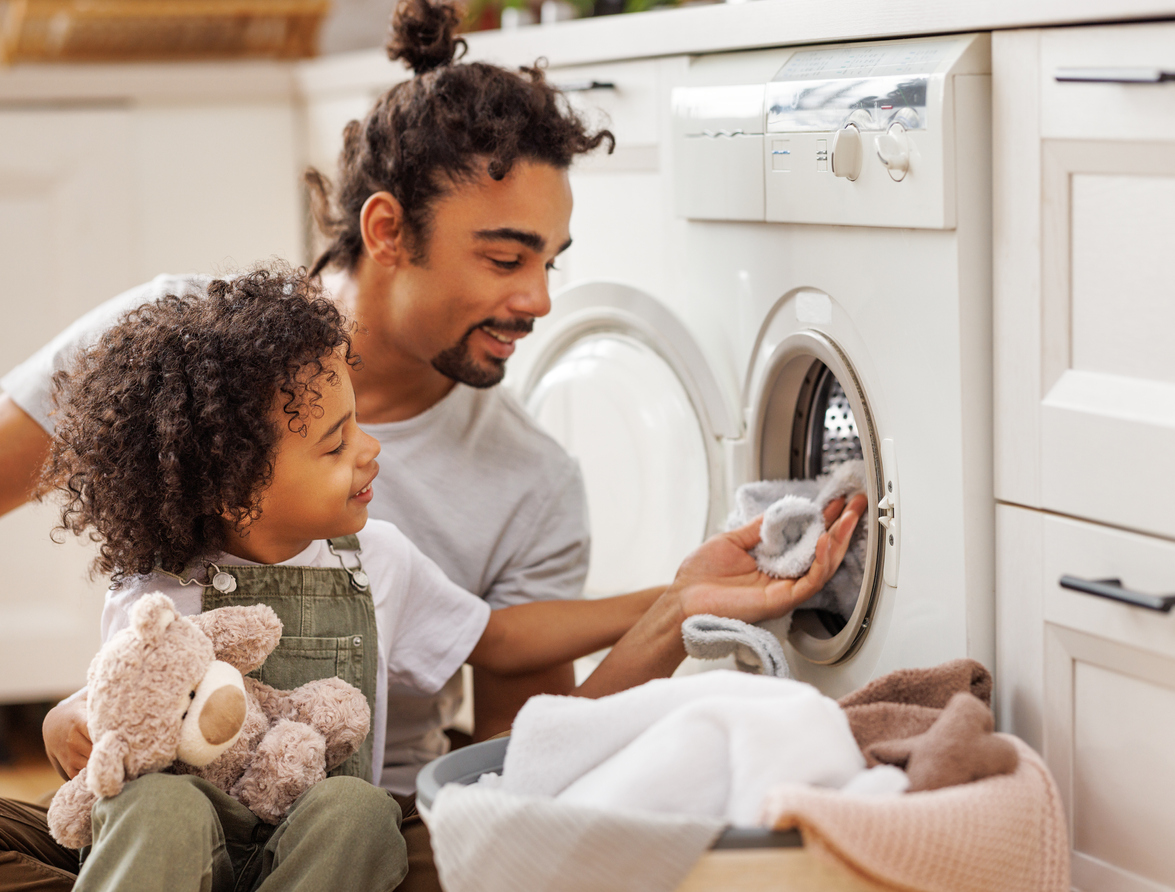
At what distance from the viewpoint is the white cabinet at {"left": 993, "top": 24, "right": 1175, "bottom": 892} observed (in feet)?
2.91

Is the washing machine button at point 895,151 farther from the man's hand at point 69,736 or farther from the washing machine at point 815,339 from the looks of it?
the man's hand at point 69,736

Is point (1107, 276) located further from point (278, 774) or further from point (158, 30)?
point (158, 30)

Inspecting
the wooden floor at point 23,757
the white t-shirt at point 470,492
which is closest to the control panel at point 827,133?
the white t-shirt at point 470,492

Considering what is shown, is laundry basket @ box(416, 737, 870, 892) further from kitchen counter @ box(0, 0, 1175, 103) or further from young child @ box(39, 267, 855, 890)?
kitchen counter @ box(0, 0, 1175, 103)

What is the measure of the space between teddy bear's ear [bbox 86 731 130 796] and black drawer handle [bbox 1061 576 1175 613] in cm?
69

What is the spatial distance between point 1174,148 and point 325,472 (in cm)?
69

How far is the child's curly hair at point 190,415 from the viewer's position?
3.50 ft

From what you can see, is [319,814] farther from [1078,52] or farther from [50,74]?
[50,74]

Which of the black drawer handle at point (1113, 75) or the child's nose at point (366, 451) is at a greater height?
the black drawer handle at point (1113, 75)

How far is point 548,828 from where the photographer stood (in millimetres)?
802

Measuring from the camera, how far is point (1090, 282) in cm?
94

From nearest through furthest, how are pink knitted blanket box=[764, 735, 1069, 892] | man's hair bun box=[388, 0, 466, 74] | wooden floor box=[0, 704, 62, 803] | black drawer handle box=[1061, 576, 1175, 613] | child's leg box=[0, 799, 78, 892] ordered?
pink knitted blanket box=[764, 735, 1069, 892], black drawer handle box=[1061, 576, 1175, 613], child's leg box=[0, 799, 78, 892], man's hair bun box=[388, 0, 466, 74], wooden floor box=[0, 704, 62, 803]

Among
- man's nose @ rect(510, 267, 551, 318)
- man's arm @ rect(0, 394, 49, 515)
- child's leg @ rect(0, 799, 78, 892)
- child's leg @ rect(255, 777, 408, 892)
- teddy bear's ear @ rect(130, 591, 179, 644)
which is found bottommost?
child's leg @ rect(0, 799, 78, 892)

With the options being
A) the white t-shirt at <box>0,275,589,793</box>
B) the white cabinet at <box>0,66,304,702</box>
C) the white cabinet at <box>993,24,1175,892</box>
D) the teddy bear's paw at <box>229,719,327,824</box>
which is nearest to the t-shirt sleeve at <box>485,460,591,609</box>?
the white t-shirt at <box>0,275,589,793</box>
